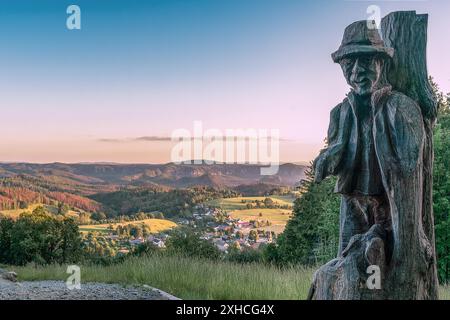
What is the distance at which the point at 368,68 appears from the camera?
13.6 ft

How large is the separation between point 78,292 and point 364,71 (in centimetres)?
879

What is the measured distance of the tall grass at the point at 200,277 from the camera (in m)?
9.61

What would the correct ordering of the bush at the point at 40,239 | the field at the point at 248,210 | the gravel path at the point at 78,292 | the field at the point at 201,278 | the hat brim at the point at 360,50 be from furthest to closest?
the bush at the point at 40,239 < the field at the point at 248,210 < the gravel path at the point at 78,292 < the field at the point at 201,278 < the hat brim at the point at 360,50

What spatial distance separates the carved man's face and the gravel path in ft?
21.9

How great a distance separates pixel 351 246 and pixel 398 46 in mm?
1909

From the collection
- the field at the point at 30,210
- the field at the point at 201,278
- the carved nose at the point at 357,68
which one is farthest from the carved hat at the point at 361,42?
the field at the point at 30,210

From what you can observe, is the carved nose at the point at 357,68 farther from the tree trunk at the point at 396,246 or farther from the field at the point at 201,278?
the field at the point at 201,278

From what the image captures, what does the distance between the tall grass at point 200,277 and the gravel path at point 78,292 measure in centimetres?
57

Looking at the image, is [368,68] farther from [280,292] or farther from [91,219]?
[91,219]

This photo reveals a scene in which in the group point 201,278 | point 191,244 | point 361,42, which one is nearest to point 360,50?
point 361,42

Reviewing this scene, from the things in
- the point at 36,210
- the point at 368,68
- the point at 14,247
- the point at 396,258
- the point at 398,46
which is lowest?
the point at 14,247

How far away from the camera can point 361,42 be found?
412 centimetres
